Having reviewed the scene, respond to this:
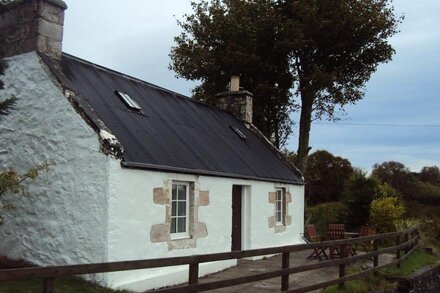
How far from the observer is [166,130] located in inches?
457

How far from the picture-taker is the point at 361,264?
43.9ft

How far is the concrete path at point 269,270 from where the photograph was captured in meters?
9.65

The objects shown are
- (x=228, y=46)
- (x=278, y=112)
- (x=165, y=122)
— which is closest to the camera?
(x=165, y=122)

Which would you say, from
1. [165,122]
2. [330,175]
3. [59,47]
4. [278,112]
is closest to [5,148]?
[59,47]

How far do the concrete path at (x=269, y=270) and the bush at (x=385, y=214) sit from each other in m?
5.08

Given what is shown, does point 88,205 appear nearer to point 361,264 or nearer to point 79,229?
point 79,229

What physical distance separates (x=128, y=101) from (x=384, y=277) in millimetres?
7289

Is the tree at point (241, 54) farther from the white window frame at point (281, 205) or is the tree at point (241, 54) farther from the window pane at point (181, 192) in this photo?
the window pane at point (181, 192)

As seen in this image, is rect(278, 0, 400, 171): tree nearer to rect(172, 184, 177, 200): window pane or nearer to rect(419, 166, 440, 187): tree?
rect(172, 184, 177, 200): window pane

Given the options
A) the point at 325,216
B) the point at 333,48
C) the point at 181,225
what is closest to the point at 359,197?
the point at 325,216

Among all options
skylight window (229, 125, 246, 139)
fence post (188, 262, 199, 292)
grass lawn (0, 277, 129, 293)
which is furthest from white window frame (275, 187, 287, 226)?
fence post (188, 262, 199, 292)

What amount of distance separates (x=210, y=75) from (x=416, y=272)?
549 inches

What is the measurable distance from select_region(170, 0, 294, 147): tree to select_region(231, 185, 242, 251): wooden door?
10.5m

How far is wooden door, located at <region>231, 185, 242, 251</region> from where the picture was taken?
13022 mm
